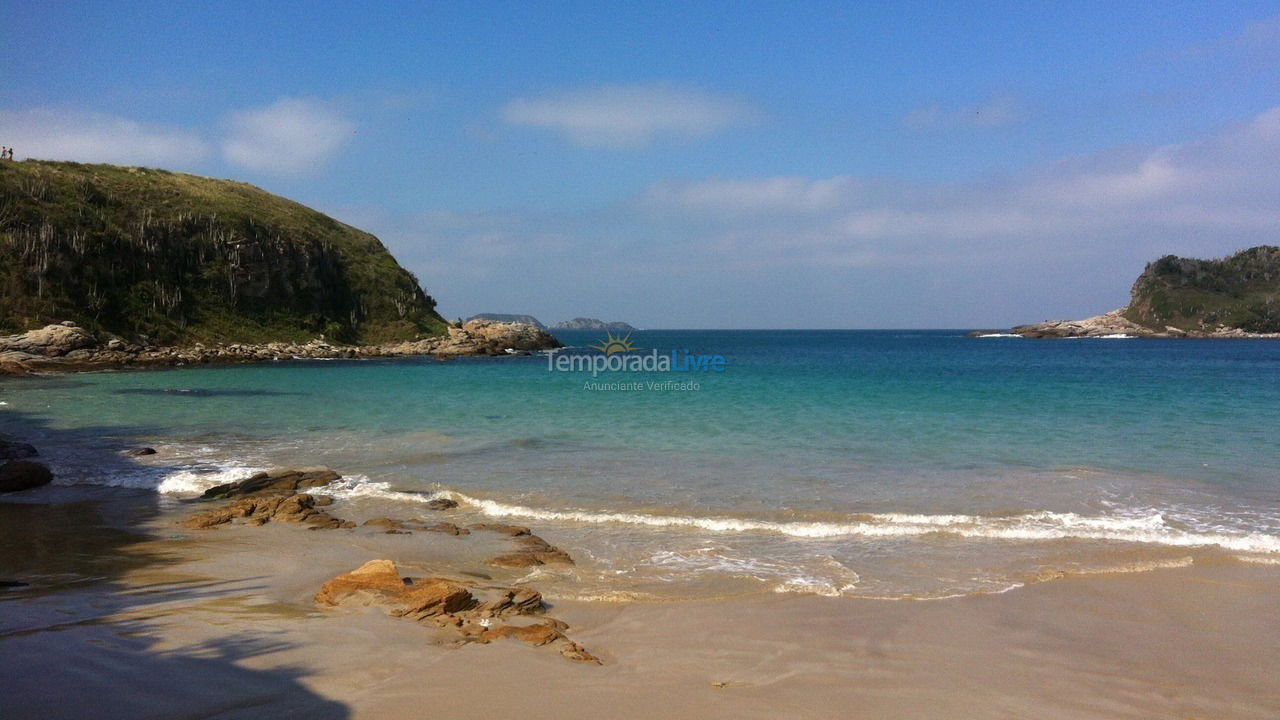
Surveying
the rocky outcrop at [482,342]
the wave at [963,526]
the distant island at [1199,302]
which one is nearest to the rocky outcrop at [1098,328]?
the distant island at [1199,302]

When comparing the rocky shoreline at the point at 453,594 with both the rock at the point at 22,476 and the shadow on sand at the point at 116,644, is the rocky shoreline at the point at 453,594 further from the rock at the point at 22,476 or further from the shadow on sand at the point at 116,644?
the rock at the point at 22,476

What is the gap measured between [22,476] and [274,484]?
473 cm

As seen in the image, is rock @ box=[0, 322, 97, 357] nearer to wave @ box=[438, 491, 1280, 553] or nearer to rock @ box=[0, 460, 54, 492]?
rock @ box=[0, 460, 54, 492]

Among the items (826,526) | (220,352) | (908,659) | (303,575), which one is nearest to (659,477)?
(826,526)

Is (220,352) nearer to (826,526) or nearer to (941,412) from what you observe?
(941,412)

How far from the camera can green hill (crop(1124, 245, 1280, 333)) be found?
14512 cm

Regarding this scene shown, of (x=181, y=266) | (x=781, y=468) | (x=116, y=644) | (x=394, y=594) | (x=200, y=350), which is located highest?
(x=181, y=266)

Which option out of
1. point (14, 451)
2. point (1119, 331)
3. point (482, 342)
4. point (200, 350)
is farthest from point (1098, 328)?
point (14, 451)

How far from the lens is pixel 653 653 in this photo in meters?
6.41

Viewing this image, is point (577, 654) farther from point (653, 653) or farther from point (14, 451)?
point (14, 451)

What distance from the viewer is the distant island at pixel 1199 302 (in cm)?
14412

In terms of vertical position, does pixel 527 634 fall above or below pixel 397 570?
below

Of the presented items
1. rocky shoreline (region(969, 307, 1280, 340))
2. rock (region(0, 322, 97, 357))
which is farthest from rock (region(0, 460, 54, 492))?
rocky shoreline (region(969, 307, 1280, 340))

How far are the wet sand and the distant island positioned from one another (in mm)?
174495
